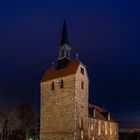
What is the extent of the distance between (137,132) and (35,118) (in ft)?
94.9

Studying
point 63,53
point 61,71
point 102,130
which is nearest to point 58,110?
point 61,71

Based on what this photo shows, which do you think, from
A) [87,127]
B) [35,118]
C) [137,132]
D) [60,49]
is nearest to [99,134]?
[87,127]

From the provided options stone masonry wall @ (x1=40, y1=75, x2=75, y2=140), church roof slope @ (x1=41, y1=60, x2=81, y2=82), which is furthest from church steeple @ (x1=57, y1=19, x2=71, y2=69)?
stone masonry wall @ (x1=40, y1=75, x2=75, y2=140)

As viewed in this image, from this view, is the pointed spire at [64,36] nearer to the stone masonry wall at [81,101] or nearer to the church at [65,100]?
the church at [65,100]

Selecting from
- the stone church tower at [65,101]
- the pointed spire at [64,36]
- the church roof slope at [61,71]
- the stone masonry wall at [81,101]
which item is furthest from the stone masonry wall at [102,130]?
the pointed spire at [64,36]

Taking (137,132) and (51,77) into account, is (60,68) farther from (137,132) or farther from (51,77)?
(137,132)

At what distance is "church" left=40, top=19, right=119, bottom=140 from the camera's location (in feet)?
168

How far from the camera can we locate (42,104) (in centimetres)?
5566

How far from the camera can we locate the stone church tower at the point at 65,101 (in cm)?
5128

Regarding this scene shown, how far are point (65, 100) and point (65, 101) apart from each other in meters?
0.16

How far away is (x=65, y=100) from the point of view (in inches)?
2061

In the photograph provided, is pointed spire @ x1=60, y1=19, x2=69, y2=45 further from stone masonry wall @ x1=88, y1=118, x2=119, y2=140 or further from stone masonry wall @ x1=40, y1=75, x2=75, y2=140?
stone masonry wall @ x1=88, y1=118, x2=119, y2=140

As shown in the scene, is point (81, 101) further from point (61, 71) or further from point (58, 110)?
point (61, 71)

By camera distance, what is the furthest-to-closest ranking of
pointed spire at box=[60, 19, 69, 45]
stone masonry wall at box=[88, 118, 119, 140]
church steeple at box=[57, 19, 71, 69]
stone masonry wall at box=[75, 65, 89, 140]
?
1. stone masonry wall at box=[88, 118, 119, 140]
2. pointed spire at box=[60, 19, 69, 45]
3. church steeple at box=[57, 19, 71, 69]
4. stone masonry wall at box=[75, 65, 89, 140]
